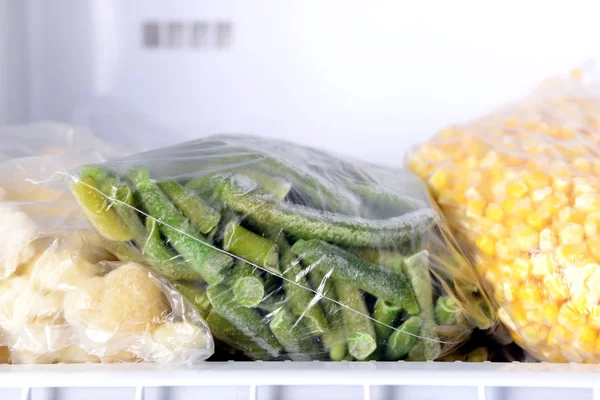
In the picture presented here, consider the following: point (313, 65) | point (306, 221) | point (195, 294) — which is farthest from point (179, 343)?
point (313, 65)

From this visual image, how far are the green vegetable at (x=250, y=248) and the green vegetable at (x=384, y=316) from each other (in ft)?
0.34

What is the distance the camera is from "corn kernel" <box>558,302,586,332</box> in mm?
587

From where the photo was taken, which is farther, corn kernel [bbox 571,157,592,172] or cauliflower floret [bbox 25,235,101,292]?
corn kernel [bbox 571,157,592,172]

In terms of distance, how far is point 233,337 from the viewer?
0.56 m

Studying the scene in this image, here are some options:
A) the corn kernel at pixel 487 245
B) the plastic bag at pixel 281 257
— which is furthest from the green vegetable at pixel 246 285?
the corn kernel at pixel 487 245

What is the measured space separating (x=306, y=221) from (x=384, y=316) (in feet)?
0.39

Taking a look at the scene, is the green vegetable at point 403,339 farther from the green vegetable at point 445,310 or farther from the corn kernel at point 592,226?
the corn kernel at point 592,226

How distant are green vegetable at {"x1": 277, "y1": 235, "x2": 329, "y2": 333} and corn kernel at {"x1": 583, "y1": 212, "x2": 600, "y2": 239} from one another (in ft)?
0.94

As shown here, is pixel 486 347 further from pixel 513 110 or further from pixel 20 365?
pixel 20 365

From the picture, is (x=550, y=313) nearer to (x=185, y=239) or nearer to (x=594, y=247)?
(x=594, y=247)

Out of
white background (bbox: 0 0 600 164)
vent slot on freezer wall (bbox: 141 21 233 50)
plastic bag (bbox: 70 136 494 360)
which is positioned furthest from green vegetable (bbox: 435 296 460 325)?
vent slot on freezer wall (bbox: 141 21 233 50)

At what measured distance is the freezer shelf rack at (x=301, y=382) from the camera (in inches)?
19.3

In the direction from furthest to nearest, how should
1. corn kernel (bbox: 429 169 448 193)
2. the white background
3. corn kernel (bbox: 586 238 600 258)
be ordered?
the white background → corn kernel (bbox: 429 169 448 193) → corn kernel (bbox: 586 238 600 258)

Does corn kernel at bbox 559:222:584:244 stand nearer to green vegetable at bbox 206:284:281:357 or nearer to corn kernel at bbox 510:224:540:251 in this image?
corn kernel at bbox 510:224:540:251
